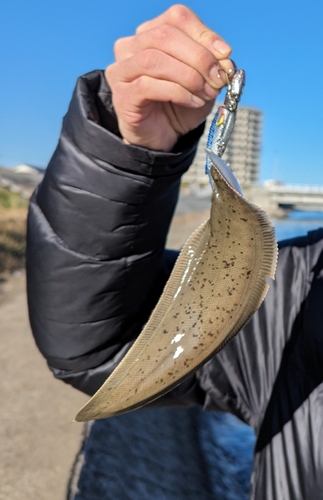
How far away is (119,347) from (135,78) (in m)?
0.96

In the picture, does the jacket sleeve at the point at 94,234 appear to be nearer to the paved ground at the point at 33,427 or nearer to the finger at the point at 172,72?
the finger at the point at 172,72

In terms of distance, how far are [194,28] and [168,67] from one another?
0.41 ft

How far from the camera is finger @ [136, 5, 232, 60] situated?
135cm

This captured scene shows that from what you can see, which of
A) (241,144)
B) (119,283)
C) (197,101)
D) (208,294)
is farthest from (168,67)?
(241,144)

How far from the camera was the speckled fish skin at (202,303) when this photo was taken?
3.85 ft

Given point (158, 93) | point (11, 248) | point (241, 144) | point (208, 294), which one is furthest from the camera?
point (11, 248)

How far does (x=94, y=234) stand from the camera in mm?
1798

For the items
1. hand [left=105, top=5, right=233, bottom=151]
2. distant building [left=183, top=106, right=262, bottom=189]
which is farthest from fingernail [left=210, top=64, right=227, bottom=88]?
distant building [left=183, top=106, right=262, bottom=189]

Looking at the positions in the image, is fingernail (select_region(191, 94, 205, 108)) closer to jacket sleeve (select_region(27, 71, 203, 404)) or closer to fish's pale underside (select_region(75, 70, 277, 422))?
fish's pale underside (select_region(75, 70, 277, 422))

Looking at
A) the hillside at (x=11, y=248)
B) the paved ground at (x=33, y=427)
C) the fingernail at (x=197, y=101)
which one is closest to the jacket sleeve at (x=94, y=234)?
the fingernail at (x=197, y=101)

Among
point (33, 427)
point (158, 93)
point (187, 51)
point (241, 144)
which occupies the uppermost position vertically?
point (187, 51)

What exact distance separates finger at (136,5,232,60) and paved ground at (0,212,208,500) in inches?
99.8

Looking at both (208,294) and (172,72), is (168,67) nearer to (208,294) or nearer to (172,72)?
(172,72)

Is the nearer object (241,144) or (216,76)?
(216,76)
